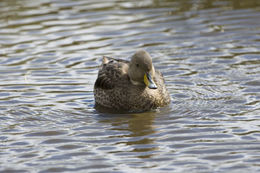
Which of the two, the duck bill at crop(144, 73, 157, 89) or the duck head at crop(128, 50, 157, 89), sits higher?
the duck head at crop(128, 50, 157, 89)

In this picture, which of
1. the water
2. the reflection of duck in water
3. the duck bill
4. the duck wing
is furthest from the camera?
the duck wing

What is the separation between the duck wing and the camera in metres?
9.56

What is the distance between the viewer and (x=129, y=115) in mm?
9156

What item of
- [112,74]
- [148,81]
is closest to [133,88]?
[148,81]

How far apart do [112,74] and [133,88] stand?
0.45 meters

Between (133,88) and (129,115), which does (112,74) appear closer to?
(133,88)

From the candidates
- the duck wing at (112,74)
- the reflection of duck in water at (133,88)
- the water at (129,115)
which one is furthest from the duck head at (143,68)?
the water at (129,115)

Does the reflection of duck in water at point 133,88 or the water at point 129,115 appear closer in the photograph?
the water at point 129,115

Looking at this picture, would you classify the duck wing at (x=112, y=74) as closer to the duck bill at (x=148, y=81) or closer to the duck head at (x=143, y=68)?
the duck head at (x=143, y=68)

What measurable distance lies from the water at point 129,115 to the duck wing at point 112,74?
41cm

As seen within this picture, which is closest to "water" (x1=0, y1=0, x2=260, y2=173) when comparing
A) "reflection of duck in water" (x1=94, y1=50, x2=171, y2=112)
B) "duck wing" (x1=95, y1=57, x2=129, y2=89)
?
"reflection of duck in water" (x1=94, y1=50, x2=171, y2=112)

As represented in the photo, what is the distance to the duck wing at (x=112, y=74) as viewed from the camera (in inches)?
376

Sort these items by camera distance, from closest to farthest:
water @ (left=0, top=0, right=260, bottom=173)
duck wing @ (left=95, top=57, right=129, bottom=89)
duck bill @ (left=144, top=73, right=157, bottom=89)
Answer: water @ (left=0, top=0, right=260, bottom=173), duck bill @ (left=144, top=73, right=157, bottom=89), duck wing @ (left=95, top=57, right=129, bottom=89)

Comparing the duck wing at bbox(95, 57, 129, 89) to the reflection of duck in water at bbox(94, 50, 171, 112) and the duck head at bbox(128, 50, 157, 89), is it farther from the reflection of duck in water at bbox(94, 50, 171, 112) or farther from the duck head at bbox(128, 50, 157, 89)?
the duck head at bbox(128, 50, 157, 89)
